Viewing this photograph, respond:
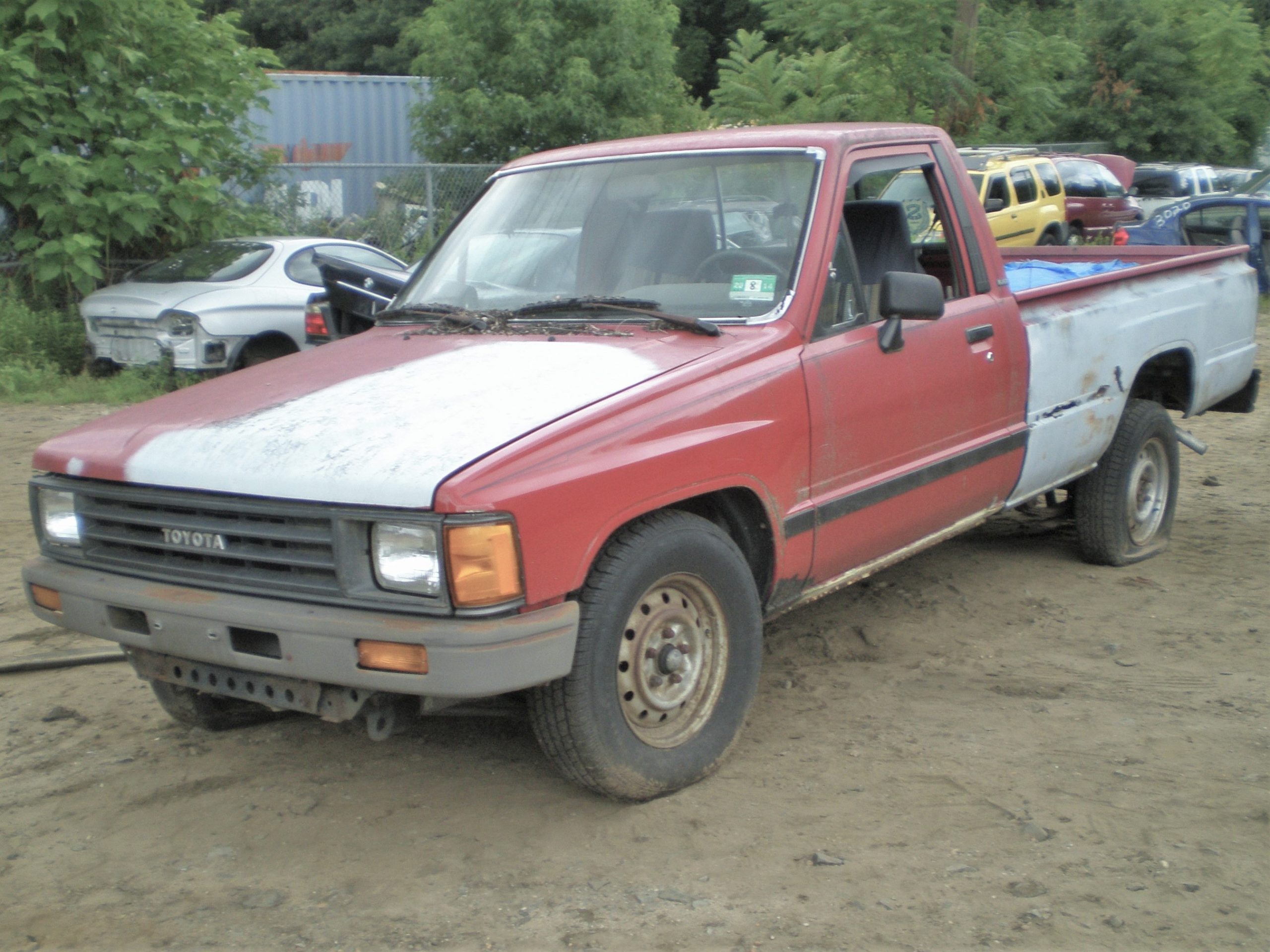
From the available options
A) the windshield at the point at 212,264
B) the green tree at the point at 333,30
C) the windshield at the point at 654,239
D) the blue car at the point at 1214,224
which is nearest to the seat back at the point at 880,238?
the windshield at the point at 654,239

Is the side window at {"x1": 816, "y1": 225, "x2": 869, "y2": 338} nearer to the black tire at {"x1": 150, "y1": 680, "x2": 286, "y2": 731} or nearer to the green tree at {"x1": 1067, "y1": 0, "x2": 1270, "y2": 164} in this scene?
the black tire at {"x1": 150, "y1": 680, "x2": 286, "y2": 731}

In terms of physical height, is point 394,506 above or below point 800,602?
above

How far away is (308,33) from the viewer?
43.6 meters

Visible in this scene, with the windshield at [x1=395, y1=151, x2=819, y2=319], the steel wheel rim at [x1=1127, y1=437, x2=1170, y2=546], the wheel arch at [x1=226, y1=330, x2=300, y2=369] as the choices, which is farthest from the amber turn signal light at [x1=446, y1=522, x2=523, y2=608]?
the wheel arch at [x1=226, y1=330, x2=300, y2=369]

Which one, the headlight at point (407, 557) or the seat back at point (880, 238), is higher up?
the seat back at point (880, 238)

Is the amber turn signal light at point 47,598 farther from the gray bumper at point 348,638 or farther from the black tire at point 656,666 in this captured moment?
the black tire at point 656,666

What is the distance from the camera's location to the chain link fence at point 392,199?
15.5 metres

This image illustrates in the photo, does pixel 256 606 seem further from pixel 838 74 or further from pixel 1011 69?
pixel 1011 69

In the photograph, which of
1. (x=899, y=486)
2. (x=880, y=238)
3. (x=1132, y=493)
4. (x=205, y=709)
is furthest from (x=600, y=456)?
(x=1132, y=493)

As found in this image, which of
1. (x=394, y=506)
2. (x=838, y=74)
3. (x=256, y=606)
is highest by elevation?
(x=838, y=74)

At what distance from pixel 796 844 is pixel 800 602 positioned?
876 millimetres

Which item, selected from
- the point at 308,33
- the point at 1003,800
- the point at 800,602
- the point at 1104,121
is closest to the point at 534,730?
the point at 800,602

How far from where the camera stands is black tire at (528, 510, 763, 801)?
3.18 m

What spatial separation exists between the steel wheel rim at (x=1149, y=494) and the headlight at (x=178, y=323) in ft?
23.6
